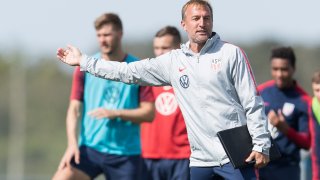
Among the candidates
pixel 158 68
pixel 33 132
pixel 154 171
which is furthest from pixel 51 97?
pixel 158 68

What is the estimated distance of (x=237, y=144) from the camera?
967cm

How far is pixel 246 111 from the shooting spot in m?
9.64

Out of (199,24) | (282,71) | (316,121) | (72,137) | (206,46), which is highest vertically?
(199,24)

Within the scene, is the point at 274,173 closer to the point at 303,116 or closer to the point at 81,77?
the point at 303,116

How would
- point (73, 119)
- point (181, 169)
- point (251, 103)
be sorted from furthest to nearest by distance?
point (181, 169) → point (73, 119) → point (251, 103)

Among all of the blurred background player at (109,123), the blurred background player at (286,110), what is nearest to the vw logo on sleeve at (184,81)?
the blurred background player at (109,123)

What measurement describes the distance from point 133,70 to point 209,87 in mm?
749

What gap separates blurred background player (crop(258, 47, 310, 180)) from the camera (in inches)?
495

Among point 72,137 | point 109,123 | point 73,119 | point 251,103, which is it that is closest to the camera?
point 251,103

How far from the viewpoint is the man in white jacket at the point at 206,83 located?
378 inches

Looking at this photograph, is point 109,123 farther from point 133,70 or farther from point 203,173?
point 203,173

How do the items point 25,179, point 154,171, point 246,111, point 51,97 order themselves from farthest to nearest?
point 51,97 < point 25,179 < point 154,171 < point 246,111

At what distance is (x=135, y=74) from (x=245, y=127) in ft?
3.56

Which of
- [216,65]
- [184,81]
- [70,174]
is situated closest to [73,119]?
[70,174]
